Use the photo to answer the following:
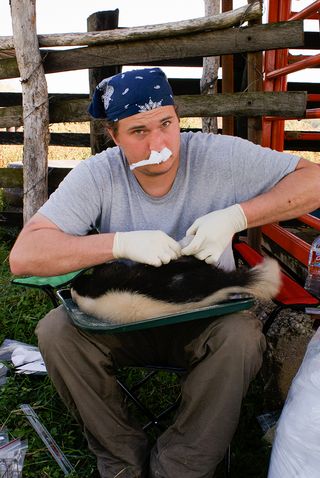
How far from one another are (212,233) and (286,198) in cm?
34

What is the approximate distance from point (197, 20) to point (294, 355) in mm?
2320

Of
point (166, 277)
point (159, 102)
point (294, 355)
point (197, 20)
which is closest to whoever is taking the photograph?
point (166, 277)

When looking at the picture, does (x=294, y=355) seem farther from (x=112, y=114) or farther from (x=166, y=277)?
(x=112, y=114)

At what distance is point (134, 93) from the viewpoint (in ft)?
6.76

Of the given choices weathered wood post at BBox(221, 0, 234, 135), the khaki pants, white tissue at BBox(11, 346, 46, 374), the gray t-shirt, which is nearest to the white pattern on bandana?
the gray t-shirt

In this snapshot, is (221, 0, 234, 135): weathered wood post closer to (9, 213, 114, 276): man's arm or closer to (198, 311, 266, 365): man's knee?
(9, 213, 114, 276): man's arm

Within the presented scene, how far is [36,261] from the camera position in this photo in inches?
81.1

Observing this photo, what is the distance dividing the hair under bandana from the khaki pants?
797 mm

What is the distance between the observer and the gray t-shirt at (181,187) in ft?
7.20

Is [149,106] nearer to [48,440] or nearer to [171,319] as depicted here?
[171,319]

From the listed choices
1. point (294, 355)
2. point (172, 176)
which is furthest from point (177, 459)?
point (172, 176)

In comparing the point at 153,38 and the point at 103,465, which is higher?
the point at 153,38

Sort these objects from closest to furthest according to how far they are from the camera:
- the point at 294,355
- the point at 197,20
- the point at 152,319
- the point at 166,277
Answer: the point at 152,319 → the point at 166,277 → the point at 294,355 → the point at 197,20

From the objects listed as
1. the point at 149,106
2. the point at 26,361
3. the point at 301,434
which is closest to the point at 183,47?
the point at 149,106
